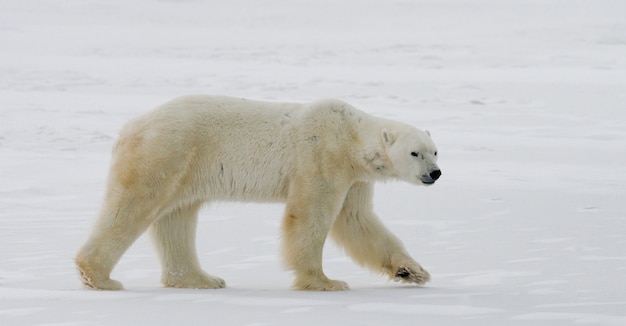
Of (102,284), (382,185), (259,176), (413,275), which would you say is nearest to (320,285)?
(413,275)

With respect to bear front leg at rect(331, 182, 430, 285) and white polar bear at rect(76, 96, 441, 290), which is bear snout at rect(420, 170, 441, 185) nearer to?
white polar bear at rect(76, 96, 441, 290)

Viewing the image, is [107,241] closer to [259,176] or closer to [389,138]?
[259,176]

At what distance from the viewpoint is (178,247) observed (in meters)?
5.21

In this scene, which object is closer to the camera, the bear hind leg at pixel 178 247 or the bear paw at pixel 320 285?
the bear paw at pixel 320 285

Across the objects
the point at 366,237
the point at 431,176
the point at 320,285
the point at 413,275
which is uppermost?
the point at 431,176

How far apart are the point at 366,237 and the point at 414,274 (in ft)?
1.20

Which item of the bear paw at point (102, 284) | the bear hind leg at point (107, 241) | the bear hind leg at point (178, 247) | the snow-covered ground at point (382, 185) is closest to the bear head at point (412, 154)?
the snow-covered ground at point (382, 185)

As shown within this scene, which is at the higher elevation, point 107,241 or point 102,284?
point 107,241

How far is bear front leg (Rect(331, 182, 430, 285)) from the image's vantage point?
524 centimetres

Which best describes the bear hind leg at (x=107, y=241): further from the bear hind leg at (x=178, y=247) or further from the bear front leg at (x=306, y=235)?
the bear front leg at (x=306, y=235)

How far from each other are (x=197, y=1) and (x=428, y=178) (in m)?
27.9

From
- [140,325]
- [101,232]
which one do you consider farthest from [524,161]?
[140,325]

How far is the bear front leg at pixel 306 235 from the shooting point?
4.91 meters

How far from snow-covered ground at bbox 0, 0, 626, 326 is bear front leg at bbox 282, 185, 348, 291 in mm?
178
